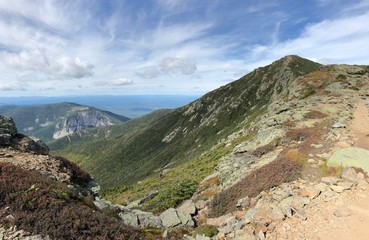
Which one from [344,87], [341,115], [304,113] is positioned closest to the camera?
[341,115]

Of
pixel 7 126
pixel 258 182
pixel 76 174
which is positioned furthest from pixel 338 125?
pixel 7 126

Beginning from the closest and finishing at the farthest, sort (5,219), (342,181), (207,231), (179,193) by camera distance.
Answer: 1. (5,219)
2. (207,231)
3. (342,181)
4. (179,193)

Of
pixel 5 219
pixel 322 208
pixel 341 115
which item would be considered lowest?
pixel 322 208

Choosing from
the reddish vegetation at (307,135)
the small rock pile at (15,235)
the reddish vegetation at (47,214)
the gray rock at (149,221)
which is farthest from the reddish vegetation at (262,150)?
the small rock pile at (15,235)

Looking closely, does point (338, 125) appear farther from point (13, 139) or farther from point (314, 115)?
point (13, 139)

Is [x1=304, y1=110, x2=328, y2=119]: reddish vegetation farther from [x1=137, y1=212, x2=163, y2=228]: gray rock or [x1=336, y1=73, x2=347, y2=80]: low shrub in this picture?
[x1=336, y1=73, x2=347, y2=80]: low shrub

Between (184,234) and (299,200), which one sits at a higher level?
(299,200)

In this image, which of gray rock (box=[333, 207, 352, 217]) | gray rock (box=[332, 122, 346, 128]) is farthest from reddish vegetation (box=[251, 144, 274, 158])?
gray rock (box=[333, 207, 352, 217])

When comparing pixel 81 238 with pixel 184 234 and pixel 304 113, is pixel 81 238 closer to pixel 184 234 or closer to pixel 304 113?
pixel 184 234

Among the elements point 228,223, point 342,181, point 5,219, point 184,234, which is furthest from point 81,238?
point 342,181
